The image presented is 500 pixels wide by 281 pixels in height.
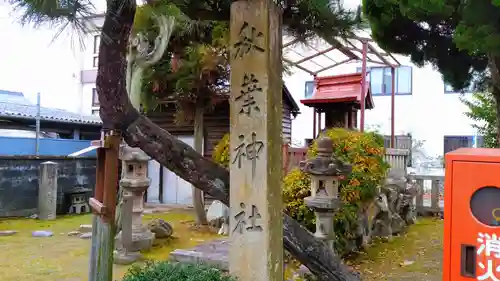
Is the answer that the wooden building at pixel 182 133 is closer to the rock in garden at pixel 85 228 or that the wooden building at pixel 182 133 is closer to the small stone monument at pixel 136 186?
the rock in garden at pixel 85 228

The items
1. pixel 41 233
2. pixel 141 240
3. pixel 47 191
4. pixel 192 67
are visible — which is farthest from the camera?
pixel 47 191

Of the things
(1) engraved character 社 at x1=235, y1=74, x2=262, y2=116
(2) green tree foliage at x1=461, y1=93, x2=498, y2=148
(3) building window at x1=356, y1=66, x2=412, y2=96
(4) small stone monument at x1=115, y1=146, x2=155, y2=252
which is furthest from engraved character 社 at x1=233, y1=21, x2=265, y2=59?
(3) building window at x1=356, y1=66, x2=412, y2=96

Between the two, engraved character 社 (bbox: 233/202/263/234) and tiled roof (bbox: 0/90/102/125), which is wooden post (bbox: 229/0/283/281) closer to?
engraved character 社 (bbox: 233/202/263/234)

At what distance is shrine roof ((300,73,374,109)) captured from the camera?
984 cm

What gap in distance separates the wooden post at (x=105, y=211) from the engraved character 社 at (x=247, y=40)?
1.14 metres

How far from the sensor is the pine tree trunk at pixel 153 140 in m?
3.09

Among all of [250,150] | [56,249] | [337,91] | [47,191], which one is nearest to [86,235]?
[56,249]

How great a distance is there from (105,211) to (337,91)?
7851mm

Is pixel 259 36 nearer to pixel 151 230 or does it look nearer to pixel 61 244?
pixel 151 230

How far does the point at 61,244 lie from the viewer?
26.1 ft

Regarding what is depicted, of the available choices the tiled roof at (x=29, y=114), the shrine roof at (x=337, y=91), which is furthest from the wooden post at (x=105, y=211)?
the tiled roof at (x=29, y=114)

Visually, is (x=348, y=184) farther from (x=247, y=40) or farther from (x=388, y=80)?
(x=388, y=80)

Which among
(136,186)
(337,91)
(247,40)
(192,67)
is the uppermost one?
(192,67)

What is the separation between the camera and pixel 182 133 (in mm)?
12742
